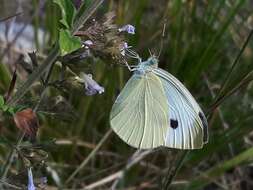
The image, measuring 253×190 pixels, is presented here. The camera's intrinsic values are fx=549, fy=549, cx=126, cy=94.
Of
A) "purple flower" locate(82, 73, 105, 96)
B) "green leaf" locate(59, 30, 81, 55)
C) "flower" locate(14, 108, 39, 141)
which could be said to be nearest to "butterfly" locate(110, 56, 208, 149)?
"purple flower" locate(82, 73, 105, 96)

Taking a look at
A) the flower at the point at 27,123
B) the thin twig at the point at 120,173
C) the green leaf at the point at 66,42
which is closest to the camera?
the green leaf at the point at 66,42

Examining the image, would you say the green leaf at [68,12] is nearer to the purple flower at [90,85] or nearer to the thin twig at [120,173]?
the purple flower at [90,85]

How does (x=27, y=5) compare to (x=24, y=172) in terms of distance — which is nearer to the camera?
(x=24, y=172)

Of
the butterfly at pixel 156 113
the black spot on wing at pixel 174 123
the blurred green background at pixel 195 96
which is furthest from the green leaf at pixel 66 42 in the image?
the blurred green background at pixel 195 96

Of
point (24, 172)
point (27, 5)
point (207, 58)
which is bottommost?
point (24, 172)

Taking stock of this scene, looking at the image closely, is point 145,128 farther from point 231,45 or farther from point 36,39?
point 231,45

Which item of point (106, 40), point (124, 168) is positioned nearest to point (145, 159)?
point (124, 168)
